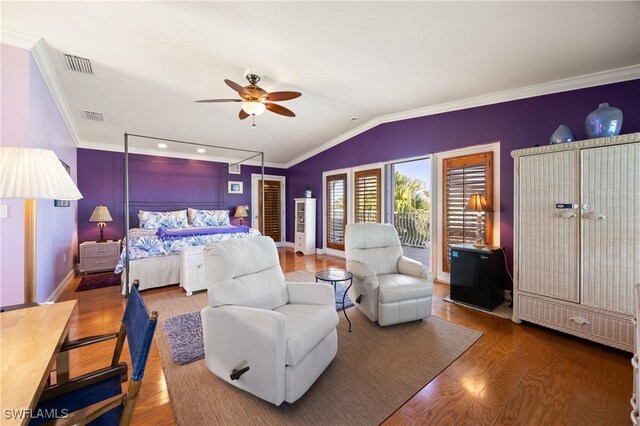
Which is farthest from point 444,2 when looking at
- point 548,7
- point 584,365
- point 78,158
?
point 78,158

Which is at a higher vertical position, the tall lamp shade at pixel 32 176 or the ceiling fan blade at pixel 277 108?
the ceiling fan blade at pixel 277 108

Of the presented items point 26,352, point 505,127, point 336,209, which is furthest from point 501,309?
point 26,352

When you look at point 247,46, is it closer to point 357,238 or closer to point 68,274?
point 357,238

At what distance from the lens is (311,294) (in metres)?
2.26

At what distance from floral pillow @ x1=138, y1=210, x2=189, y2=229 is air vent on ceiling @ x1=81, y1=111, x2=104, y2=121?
1.98 metres

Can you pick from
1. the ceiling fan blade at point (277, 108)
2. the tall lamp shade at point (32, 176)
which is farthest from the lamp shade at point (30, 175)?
the ceiling fan blade at point (277, 108)

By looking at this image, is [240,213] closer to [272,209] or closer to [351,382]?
[272,209]

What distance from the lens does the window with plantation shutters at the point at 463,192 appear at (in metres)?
3.74

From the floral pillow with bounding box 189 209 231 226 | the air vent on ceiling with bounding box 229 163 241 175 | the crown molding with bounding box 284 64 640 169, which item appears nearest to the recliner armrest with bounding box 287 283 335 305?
the crown molding with bounding box 284 64 640 169

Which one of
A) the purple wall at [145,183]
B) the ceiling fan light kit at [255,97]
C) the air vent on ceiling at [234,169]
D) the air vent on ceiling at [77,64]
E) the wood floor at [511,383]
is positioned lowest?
the wood floor at [511,383]

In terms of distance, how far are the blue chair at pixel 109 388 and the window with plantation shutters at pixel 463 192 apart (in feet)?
12.9

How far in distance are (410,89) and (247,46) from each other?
223 cm

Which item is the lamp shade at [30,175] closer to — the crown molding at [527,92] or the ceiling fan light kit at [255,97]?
the ceiling fan light kit at [255,97]

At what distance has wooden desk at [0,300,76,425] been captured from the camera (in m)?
0.77
